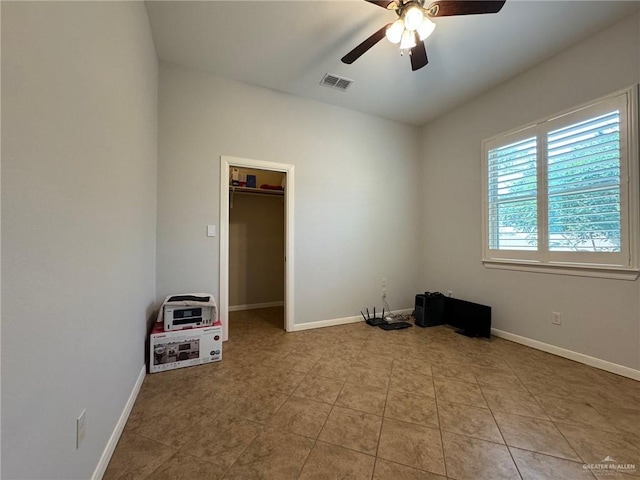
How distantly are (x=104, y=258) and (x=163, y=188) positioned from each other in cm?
160

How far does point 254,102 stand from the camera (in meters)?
3.01

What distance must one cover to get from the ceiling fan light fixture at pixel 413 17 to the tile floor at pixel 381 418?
2619mm

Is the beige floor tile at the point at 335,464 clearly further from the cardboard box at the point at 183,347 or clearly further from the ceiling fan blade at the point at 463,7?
the ceiling fan blade at the point at 463,7

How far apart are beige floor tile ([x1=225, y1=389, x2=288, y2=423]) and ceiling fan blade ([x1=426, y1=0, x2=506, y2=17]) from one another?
2.89 metres

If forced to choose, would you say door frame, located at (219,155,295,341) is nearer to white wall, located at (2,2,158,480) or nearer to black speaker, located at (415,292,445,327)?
white wall, located at (2,2,158,480)

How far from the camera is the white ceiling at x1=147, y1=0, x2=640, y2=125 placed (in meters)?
2.03

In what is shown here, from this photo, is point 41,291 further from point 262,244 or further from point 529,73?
point 529,73

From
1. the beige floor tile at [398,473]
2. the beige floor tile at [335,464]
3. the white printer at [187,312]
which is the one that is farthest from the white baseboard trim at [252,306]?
the beige floor tile at [398,473]

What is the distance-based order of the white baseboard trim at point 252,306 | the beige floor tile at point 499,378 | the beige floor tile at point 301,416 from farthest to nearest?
1. the white baseboard trim at point 252,306
2. the beige floor tile at point 499,378
3. the beige floor tile at point 301,416

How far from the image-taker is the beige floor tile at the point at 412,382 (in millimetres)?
1903

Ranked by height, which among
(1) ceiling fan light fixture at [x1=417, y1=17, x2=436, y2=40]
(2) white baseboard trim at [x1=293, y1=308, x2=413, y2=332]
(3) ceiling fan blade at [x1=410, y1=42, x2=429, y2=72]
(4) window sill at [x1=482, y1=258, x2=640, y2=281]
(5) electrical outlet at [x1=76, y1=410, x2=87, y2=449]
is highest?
(3) ceiling fan blade at [x1=410, y1=42, x2=429, y2=72]

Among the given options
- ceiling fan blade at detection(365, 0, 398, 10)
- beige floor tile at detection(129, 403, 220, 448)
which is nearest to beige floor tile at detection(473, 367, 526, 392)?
beige floor tile at detection(129, 403, 220, 448)

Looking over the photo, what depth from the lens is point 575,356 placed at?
237cm

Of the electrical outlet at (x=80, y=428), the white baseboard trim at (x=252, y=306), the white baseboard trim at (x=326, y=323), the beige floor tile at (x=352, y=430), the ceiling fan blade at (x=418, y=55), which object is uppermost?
the ceiling fan blade at (x=418, y=55)
